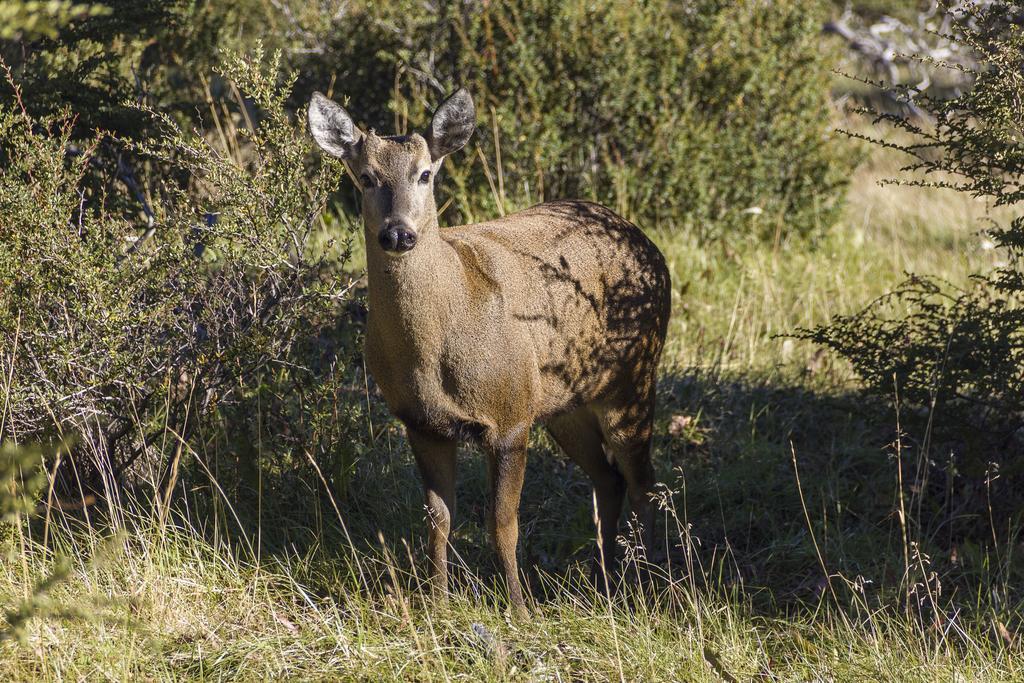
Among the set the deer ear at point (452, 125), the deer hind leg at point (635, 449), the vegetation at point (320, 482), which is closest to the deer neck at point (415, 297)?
the deer ear at point (452, 125)

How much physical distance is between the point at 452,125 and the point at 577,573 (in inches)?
86.1

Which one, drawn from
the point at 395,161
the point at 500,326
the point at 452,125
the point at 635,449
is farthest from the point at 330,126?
the point at 635,449

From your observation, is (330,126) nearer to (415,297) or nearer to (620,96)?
(415,297)

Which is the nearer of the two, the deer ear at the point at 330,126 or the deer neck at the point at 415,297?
the deer neck at the point at 415,297

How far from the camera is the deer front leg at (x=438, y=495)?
4809 millimetres

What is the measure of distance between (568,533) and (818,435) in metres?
1.72

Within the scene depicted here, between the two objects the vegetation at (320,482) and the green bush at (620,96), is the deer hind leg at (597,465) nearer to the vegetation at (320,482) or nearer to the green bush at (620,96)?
the vegetation at (320,482)

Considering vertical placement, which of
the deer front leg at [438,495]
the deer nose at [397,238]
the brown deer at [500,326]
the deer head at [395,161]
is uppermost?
the deer head at [395,161]

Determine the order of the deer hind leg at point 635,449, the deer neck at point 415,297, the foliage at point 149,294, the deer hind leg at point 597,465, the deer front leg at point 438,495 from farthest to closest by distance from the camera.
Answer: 1. the deer hind leg at point 597,465
2. the deer hind leg at point 635,449
3. the foliage at point 149,294
4. the deer front leg at point 438,495
5. the deer neck at point 415,297

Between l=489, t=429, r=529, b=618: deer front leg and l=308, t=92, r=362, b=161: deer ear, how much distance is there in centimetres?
135

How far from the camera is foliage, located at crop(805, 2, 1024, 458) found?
5.09 meters

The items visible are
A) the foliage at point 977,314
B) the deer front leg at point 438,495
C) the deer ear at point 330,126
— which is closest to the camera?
the deer ear at point 330,126

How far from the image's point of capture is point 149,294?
5.48 m

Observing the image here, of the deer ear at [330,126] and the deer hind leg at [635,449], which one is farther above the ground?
the deer ear at [330,126]
